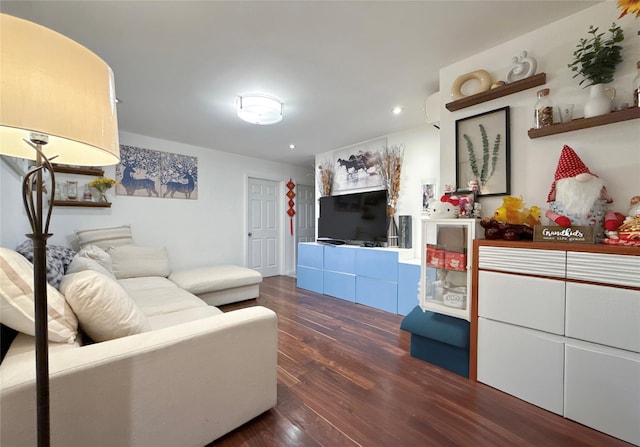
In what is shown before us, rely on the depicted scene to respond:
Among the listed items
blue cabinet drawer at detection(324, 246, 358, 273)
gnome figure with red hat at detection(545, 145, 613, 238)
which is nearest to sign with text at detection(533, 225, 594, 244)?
gnome figure with red hat at detection(545, 145, 613, 238)

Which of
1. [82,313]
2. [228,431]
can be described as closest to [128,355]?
[82,313]

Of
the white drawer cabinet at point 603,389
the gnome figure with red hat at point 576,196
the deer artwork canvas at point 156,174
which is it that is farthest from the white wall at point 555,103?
the deer artwork canvas at point 156,174

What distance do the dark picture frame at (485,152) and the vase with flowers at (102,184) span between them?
3.99m

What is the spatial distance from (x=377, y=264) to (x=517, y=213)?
170 cm

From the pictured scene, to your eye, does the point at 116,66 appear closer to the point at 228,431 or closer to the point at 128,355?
the point at 128,355

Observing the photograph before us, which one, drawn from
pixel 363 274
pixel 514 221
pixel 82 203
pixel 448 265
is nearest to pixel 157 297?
pixel 82 203

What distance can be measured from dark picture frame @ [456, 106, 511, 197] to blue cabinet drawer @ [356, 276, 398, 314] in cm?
149

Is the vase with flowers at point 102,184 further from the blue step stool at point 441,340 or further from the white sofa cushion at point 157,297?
the blue step stool at point 441,340

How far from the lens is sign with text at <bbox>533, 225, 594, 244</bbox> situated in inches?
53.0

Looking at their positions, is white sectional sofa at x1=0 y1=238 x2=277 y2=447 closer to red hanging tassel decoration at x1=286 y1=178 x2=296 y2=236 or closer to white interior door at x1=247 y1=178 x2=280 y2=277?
white interior door at x1=247 y1=178 x2=280 y2=277

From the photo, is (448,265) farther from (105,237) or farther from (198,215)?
(105,237)

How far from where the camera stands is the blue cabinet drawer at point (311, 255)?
383 centimetres

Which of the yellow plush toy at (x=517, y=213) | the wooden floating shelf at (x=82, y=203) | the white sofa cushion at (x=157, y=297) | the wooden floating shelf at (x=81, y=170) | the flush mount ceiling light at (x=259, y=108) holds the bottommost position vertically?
the white sofa cushion at (x=157, y=297)

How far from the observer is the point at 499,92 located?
171 centimetres
